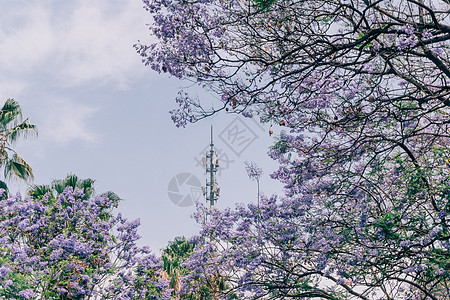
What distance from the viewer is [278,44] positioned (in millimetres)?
5707

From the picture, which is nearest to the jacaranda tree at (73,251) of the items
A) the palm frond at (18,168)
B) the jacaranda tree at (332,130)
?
the jacaranda tree at (332,130)

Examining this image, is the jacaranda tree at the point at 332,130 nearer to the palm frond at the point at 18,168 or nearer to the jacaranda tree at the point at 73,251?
the jacaranda tree at the point at 73,251

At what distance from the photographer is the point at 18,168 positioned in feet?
45.3

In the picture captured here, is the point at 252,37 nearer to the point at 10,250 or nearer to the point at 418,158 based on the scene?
the point at 418,158

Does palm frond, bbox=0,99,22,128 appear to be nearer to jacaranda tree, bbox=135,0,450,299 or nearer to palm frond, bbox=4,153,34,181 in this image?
palm frond, bbox=4,153,34,181

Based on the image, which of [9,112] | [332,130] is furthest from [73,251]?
[9,112]

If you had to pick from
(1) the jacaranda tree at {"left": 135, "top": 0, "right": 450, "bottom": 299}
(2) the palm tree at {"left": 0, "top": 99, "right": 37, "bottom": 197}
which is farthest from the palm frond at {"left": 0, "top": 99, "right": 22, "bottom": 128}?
(1) the jacaranda tree at {"left": 135, "top": 0, "right": 450, "bottom": 299}

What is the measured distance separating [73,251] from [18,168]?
6.97m

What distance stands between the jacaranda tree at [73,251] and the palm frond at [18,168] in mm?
5076

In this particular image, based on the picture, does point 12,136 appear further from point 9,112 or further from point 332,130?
point 332,130

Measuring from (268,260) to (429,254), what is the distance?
9.41 ft

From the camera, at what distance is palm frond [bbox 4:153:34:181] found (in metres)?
13.7

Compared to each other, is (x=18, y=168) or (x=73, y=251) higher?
(x=18, y=168)

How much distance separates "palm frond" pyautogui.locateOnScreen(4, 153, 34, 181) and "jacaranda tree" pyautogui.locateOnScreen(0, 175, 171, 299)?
16.7ft
